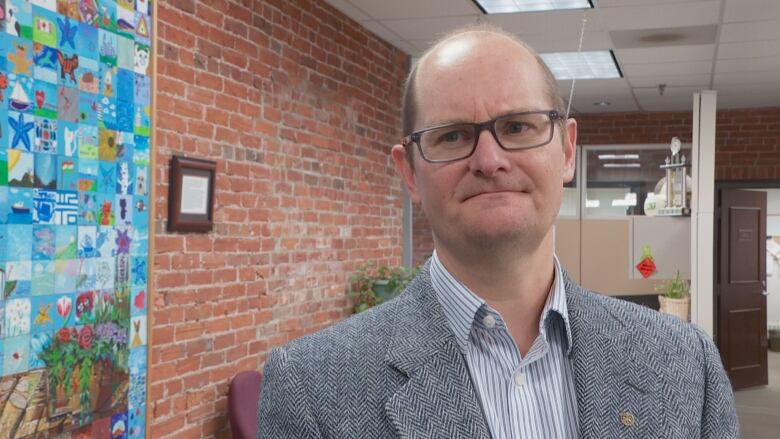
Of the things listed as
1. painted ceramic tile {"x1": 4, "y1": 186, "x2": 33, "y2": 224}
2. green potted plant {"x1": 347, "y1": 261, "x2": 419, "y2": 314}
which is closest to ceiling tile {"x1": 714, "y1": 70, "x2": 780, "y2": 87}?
green potted plant {"x1": 347, "y1": 261, "x2": 419, "y2": 314}

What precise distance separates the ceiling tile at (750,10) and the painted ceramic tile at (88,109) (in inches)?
149

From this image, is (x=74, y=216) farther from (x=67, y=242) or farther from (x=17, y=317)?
(x=17, y=317)

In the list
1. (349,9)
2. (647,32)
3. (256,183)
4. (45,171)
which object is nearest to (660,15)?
(647,32)

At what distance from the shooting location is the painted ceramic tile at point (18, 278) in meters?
2.24

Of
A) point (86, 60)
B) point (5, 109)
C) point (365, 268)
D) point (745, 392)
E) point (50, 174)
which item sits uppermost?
point (86, 60)

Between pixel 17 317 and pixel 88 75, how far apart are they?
0.78 metres

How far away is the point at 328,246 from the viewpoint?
15.7 feet

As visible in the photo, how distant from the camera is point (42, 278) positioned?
234 centimetres

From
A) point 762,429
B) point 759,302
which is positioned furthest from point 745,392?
point 762,429

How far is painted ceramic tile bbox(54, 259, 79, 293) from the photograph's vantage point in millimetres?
2379

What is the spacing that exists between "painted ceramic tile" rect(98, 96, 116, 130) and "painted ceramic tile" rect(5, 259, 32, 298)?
1.68 feet

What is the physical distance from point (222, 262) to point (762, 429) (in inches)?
202

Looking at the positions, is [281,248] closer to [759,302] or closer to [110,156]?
[110,156]

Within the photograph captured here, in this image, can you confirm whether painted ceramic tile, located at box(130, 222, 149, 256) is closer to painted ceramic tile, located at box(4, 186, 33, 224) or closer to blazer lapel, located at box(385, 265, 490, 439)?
painted ceramic tile, located at box(4, 186, 33, 224)
